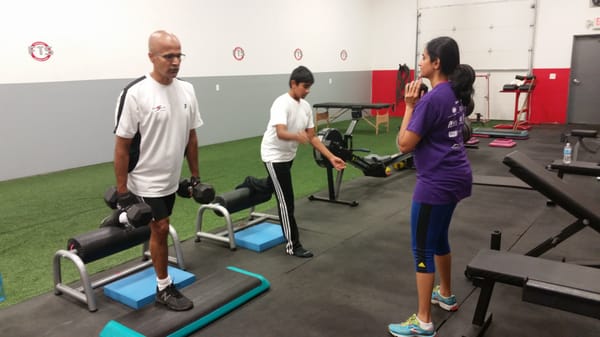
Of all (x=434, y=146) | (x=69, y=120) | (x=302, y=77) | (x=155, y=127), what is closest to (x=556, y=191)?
(x=434, y=146)

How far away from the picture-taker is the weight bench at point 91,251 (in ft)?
8.65

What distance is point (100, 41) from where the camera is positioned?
6.67 metres

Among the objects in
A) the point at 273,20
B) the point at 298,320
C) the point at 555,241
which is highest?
Answer: the point at 273,20

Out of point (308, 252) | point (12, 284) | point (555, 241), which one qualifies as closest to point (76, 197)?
point (12, 284)

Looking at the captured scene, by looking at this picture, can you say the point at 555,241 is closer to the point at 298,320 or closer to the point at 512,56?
the point at 298,320

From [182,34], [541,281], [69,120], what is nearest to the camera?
[541,281]

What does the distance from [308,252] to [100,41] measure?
5.16m

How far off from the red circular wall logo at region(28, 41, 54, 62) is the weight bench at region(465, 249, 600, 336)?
6.17m

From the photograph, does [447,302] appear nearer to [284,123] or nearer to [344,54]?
[284,123]

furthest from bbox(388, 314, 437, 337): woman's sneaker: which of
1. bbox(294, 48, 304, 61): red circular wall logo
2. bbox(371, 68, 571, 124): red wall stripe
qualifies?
bbox(371, 68, 571, 124): red wall stripe

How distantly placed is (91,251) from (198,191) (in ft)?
2.59

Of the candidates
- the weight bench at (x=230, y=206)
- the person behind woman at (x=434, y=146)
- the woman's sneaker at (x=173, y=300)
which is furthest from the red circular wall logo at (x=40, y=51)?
the person behind woman at (x=434, y=146)

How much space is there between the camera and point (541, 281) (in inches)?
75.8

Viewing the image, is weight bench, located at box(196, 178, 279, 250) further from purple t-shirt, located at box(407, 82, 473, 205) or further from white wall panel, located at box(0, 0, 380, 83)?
white wall panel, located at box(0, 0, 380, 83)
